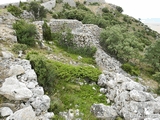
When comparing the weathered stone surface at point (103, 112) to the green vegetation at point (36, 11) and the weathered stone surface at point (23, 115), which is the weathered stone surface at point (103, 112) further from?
the green vegetation at point (36, 11)

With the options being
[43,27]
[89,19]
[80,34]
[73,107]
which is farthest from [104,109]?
[89,19]

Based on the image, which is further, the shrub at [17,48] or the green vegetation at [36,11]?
the green vegetation at [36,11]

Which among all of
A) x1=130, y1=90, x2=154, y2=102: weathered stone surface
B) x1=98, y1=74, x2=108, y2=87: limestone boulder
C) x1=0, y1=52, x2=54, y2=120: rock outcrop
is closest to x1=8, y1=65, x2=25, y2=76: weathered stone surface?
x1=0, y1=52, x2=54, y2=120: rock outcrop

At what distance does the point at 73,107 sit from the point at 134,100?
274cm

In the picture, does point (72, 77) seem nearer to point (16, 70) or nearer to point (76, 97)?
point (76, 97)

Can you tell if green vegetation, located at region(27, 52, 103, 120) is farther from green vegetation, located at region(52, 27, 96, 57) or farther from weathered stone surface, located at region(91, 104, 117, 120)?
Answer: green vegetation, located at region(52, 27, 96, 57)

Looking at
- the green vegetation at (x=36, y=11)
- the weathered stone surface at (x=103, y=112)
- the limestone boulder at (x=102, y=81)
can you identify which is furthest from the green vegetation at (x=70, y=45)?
the green vegetation at (x=36, y=11)

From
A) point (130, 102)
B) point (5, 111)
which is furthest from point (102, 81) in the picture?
point (5, 111)

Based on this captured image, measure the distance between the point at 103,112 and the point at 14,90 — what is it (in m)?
3.75

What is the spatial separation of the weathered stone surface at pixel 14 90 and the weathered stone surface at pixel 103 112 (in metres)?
2.88

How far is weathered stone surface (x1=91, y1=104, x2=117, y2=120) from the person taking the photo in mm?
8031

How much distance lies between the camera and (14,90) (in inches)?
277

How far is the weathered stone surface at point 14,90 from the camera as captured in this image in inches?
274

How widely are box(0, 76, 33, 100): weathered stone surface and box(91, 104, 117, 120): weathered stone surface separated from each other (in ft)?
9.43
